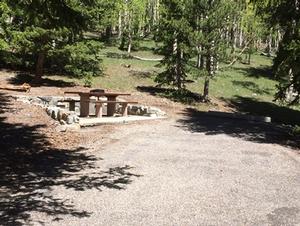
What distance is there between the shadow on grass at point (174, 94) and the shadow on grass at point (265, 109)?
116 inches

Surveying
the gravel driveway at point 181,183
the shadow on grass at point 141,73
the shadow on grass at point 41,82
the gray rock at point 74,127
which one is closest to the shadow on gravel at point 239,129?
the gravel driveway at point 181,183

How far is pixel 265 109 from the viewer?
31.4 metres

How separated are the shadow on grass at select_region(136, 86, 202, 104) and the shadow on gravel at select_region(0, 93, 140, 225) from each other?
13.8 m

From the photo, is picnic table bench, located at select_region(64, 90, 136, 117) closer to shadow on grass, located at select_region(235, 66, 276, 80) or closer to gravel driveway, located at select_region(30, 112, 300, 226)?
gravel driveway, located at select_region(30, 112, 300, 226)

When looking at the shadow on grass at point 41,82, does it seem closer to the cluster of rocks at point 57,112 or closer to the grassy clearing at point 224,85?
the grassy clearing at point 224,85

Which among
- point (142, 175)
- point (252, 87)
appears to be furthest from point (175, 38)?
point (142, 175)

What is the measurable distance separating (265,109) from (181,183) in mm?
22088

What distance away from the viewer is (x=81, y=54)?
25922mm

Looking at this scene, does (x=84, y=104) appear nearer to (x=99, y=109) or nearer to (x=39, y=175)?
(x=99, y=109)

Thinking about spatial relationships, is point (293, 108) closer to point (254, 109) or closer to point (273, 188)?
point (254, 109)

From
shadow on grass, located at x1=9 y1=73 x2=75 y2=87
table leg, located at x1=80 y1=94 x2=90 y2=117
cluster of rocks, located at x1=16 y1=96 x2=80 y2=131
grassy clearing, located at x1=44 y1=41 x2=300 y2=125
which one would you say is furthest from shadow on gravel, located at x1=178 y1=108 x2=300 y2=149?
shadow on grass, located at x1=9 y1=73 x2=75 y2=87

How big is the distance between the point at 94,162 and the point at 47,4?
4.25 m

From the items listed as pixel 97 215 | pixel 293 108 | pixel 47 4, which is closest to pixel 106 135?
pixel 47 4

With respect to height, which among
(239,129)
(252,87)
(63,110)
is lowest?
(252,87)
